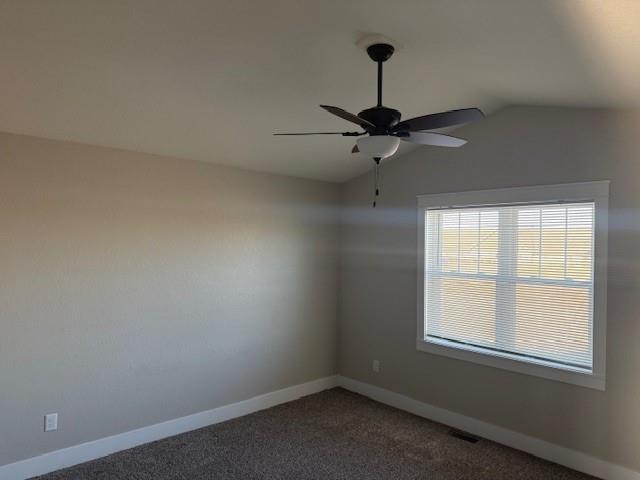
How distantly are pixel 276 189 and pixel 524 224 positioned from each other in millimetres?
2329

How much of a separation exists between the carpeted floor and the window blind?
0.80m

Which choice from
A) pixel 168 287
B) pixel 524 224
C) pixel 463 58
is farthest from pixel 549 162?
pixel 168 287

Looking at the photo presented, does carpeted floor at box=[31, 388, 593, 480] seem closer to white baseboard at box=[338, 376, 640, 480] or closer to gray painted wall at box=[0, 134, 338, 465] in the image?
white baseboard at box=[338, 376, 640, 480]

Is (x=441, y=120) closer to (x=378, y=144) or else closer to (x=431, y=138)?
(x=431, y=138)

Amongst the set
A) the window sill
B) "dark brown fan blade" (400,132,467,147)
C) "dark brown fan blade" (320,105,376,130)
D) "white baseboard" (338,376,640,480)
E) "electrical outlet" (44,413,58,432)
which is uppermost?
"dark brown fan blade" (320,105,376,130)

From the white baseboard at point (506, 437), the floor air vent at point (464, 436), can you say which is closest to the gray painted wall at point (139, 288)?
the white baseboard at point (506, 437)

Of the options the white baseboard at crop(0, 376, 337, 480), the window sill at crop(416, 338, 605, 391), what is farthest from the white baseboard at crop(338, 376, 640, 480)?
the white baseboard at crop(0, 376, 337, 480)

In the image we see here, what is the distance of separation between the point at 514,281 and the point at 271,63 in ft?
8.60

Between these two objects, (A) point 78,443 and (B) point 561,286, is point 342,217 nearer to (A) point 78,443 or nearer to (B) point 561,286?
(B) point 561,286

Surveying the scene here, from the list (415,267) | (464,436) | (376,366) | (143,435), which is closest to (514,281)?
A: (415,267)

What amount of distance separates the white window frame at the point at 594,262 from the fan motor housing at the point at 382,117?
5.89 feet

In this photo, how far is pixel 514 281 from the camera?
3.79 meters

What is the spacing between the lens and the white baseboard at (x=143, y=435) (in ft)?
10.3

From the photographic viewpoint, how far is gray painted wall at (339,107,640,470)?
315cm
